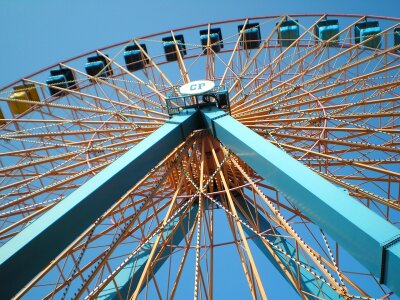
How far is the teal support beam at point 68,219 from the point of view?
6.98 m

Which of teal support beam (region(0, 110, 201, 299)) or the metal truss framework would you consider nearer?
the metal truss framework

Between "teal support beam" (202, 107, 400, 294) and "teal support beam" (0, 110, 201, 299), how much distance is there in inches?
98.7

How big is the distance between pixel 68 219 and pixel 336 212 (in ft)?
15.7

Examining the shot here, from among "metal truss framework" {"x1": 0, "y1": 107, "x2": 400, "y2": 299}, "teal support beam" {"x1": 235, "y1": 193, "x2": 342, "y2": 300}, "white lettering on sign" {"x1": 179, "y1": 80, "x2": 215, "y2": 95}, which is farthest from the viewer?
"white lettering on sign" {"x1": 179, "y1": 80, "x2": 215, "y2": 95}

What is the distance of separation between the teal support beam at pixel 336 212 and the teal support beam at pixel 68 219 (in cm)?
251

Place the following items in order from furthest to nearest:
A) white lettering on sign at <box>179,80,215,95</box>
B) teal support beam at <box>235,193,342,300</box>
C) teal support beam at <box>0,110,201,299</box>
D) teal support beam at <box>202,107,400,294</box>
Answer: white lettering on sign at <box>179,80,215,95</box> → teal support beam at <box>235,193,342,300</box> → teal support beam at <box>0,110,201,299</box> → teal support beam at <box>202,107,400,294</box>

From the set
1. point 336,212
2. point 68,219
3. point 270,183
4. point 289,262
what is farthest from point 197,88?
point 336,212

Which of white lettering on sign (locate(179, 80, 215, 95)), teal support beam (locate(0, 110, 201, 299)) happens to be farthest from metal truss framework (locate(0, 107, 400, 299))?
white lettering on sign (locate(179, 80, 215, 95))

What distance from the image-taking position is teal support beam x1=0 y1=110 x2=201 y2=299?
6.98 m

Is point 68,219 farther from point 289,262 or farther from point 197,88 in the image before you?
point 289,262

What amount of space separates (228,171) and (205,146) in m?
2.70

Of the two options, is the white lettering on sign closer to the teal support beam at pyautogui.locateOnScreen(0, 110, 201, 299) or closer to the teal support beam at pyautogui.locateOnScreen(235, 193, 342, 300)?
the teal support beam at pyautogui.locateOnScreen(0, 110, 201, 299)

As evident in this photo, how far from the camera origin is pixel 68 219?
790cm

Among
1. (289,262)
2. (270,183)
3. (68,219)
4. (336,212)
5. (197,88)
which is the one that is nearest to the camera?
(336,212)
